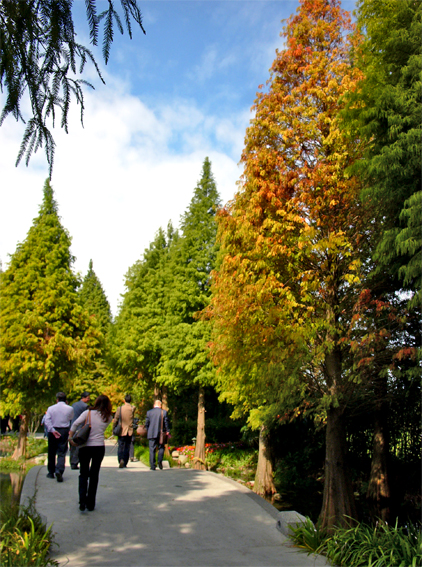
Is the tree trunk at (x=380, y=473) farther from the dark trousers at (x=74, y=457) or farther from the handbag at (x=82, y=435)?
the handbag at (x=82, y=435)

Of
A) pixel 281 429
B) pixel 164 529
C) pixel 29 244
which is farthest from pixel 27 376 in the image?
pixel 164 529

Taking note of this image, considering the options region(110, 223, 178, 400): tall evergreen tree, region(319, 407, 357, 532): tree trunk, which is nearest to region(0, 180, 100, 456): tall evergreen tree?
region(110, 223, 178, 400): tall evergreen tree

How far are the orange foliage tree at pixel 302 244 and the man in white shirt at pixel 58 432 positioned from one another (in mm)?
3449

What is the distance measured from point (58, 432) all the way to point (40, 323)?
10.7 metres

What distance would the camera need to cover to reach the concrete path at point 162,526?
518cm

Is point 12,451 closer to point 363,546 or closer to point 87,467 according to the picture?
point 87,467

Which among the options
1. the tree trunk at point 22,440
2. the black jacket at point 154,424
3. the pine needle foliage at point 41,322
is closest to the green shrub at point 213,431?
the pine needle foliage at point 41,322

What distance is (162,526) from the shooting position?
6348 millimetres

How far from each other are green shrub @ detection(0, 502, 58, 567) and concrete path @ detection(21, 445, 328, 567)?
24 cm

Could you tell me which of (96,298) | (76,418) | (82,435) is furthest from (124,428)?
(96,298)

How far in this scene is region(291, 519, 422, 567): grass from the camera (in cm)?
515

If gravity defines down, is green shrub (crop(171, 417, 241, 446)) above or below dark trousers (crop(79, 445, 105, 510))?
below

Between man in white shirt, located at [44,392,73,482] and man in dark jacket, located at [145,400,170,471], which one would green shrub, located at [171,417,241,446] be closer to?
man in dark jacket, located at [145,400,170,471]

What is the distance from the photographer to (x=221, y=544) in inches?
227
